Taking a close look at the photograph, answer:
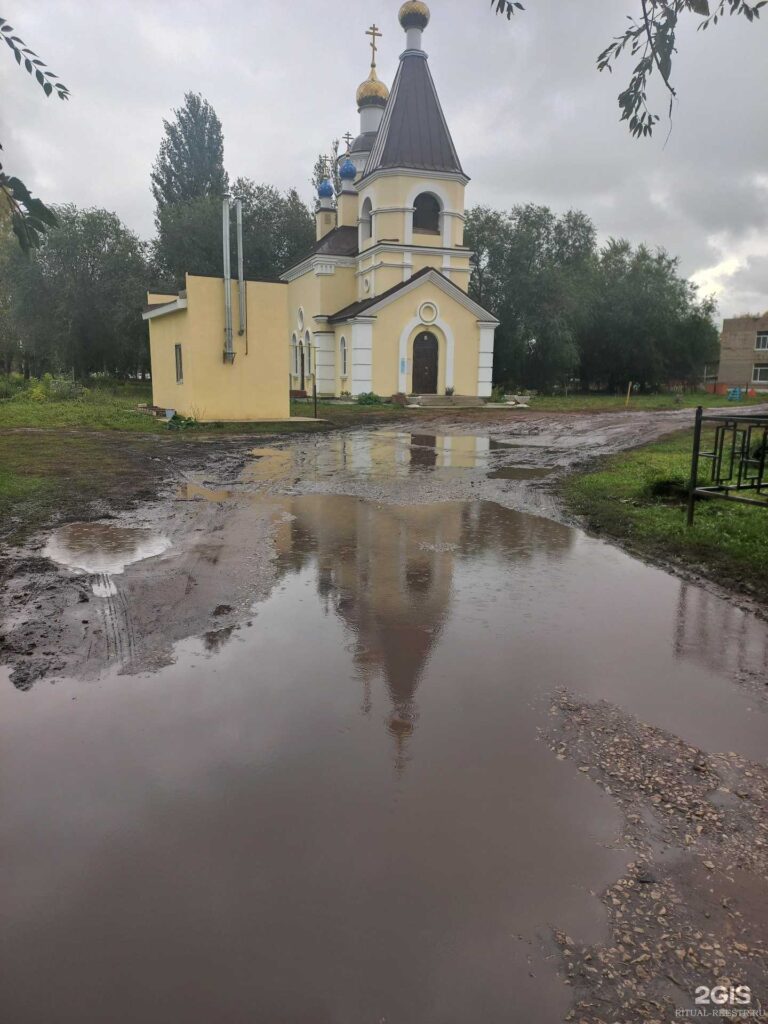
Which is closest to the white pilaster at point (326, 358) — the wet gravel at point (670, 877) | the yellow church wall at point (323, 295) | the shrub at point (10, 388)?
the yellow church wall at point (323, 295)

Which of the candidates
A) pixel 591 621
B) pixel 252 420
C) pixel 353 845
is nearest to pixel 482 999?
pixel 353 845

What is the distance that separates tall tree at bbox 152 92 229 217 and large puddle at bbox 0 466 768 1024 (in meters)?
51.3

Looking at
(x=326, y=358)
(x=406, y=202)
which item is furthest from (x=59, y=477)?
(x=406, y=202)

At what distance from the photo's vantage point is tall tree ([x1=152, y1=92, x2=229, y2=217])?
49.4 meters

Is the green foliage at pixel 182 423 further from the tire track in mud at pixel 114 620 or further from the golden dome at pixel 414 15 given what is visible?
the golden dome at pixel 414 15

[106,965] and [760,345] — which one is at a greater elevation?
[760,345]

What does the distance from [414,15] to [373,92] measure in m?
6.50

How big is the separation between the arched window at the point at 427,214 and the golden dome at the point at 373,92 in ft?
Answer: 30.5

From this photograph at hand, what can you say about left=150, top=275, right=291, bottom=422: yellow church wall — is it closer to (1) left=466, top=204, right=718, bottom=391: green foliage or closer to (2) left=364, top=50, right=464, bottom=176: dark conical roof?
(2) left=364, top=50, right=464, bottom=176: dark conical roof

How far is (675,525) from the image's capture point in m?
A: 8.20

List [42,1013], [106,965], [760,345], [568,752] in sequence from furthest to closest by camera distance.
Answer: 1. [760,345]
2. [568,752]
3. [106,965]
4. [42,1013]

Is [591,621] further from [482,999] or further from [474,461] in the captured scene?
[474,461]

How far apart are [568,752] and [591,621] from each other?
1994mm

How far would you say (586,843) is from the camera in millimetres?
2920
